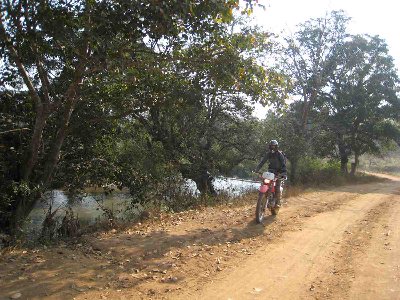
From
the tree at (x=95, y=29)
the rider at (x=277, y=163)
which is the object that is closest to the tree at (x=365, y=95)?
the rider at (x=277, y=163)

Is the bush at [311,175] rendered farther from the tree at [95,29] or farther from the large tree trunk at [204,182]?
the tree at [95,29]

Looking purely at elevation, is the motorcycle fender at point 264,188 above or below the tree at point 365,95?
below

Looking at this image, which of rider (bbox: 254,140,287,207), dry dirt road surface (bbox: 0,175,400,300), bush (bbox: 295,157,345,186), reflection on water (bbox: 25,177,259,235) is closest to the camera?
dry dirt road surface (bbox: 0,175,400,300)

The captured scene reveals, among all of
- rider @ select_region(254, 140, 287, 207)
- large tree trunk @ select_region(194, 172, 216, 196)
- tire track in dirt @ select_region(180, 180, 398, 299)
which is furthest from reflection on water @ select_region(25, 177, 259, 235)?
tire track in dirt @ select_region(180, 180, 398, 299)

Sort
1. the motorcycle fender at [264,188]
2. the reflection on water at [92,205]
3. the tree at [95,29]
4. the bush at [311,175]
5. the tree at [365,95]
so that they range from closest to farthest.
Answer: the tree at [95,29]
the motorcycle fender at [264,188]
the reflection on water at [92,205]
the bush at [311,175]
the tree at [365,95]

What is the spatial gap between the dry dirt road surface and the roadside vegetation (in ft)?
7.86

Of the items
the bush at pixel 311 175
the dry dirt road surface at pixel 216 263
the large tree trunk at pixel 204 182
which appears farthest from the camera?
the bush at pixel 311 175

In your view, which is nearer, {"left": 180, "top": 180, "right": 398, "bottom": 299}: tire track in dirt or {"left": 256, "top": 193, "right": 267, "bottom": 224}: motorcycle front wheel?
{"left": 180, "top": 180, "right": 398, "bottom": 299}: tire track in dirt

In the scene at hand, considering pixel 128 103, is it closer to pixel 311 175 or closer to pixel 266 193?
pixel 266 193

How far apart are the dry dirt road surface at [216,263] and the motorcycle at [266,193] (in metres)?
0.30

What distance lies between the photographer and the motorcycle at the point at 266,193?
321 inches

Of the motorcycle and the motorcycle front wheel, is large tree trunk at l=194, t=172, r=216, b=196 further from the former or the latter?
the motorcycle front wheel

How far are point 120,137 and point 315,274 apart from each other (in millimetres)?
7797

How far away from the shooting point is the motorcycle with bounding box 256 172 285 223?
816cm
